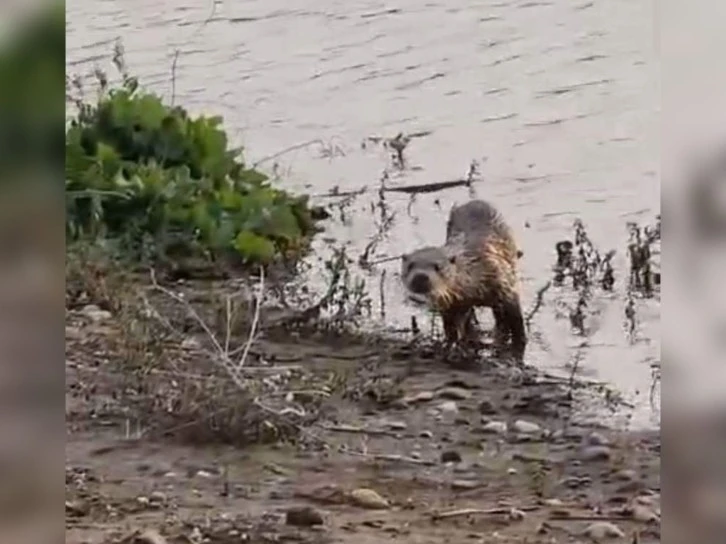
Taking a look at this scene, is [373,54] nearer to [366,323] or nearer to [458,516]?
[366,323]

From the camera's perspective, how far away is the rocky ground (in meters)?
1.53

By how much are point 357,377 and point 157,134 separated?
459 millimetres

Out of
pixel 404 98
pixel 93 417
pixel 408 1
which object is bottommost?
pixel 93 417

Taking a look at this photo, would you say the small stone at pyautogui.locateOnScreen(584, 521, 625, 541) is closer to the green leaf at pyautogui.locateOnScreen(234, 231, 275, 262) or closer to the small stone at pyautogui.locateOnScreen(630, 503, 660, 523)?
the small stone at pyautogui.locateOnScreen(630, 503, 660, 523)

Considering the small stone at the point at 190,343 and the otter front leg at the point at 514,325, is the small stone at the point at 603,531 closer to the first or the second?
the otter front leg at the point at 514,325

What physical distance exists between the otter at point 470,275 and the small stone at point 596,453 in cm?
16

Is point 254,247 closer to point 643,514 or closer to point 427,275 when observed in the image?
point 427,275

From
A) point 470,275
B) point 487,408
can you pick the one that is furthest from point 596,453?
point 470,275

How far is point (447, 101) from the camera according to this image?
1.55 meters

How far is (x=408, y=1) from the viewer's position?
5.10 ft

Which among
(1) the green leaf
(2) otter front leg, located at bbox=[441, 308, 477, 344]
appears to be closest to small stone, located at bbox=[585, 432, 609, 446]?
(2) otter front leg, located at bbox=[441, 308, 477, 344]

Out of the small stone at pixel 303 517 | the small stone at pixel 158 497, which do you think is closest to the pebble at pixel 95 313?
the small stone at pixel 158 497
